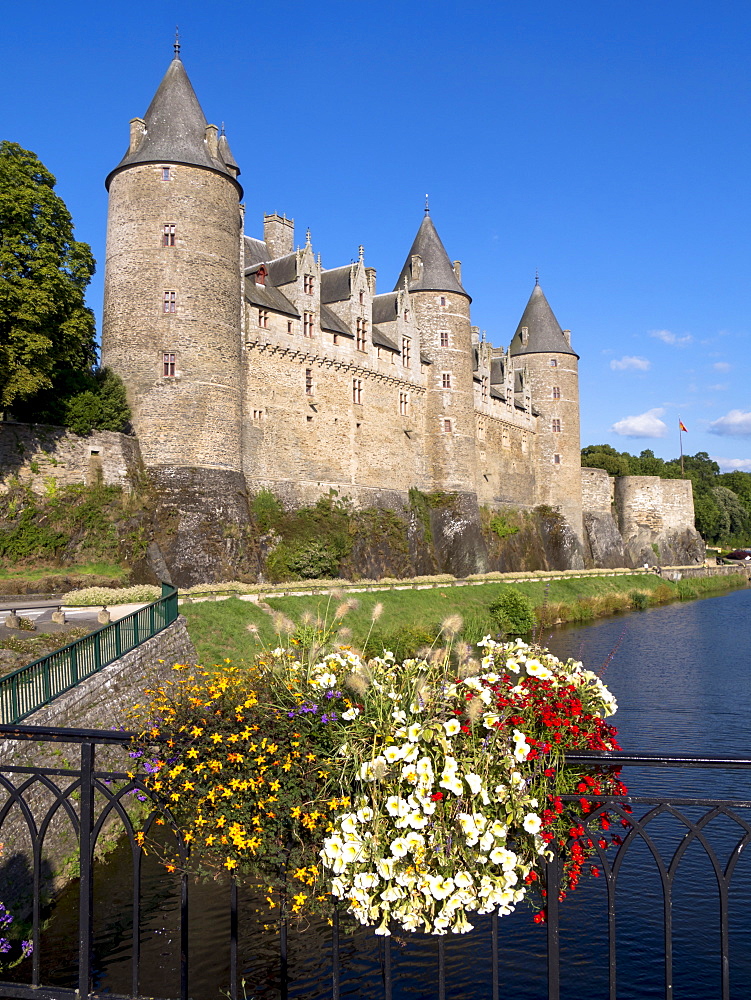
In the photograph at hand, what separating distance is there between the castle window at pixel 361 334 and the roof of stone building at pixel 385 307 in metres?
3.39

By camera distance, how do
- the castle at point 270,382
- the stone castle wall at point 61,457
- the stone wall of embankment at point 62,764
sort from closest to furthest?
1. the stone wall of embankment at point 62,764
2. the stone castle wall at point 61,457
3. the castle at point 270,382


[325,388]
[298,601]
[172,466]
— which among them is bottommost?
[298,601]

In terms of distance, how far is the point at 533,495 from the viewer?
5912 centimetres

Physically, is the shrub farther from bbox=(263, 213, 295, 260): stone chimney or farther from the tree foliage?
the tree foliage

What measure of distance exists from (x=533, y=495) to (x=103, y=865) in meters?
50.3

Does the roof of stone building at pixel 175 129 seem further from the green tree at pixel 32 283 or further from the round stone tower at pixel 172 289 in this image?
the green tree at pixel 32 283

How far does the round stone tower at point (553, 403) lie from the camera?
6019 centimetres

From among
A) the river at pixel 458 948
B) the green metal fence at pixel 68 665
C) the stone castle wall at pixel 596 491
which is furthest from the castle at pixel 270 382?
the river at pixel 458 948

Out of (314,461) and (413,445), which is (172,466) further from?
(413,445)

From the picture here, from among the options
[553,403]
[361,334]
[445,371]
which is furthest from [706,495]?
[361,334]

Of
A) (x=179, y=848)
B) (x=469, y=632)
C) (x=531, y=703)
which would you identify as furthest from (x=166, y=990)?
(x=469, y=632)

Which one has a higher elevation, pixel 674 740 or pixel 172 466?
pixel 172 466

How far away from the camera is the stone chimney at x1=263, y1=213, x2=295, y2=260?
43781 millimetres

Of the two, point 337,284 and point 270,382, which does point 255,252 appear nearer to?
point 337,284
